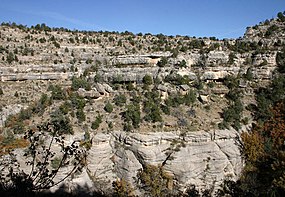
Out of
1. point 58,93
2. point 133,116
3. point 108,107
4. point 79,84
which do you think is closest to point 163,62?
point 79,84

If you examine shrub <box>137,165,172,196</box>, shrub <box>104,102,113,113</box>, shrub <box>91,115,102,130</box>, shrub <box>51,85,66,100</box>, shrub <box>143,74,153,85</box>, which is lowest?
shrub <box>137,165,172,196</box>

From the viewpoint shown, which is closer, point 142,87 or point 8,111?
point 8,111

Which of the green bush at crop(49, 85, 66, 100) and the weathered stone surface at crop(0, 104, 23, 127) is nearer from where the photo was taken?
the weathered stone surface at crop(0, 104, 23, 127)

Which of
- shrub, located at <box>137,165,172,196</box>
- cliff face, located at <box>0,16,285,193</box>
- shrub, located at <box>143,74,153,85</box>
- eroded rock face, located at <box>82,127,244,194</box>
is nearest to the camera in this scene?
shrub, located at <box>137,165,172,196</box>

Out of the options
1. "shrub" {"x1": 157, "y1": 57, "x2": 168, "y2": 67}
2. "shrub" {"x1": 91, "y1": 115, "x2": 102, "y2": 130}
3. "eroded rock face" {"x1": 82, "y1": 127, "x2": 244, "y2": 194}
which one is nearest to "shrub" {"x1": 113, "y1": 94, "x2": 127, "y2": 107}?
"shrub" {"x1": 91, "y1": 115, "x2": 102, "y2": 130}

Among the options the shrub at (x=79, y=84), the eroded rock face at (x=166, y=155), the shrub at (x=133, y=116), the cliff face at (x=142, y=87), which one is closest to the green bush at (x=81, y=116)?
the cliff face at (x=142, y=87)

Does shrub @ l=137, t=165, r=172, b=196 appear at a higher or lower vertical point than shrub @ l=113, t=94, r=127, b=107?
lower

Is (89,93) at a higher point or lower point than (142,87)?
lower

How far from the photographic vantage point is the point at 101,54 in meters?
46.6

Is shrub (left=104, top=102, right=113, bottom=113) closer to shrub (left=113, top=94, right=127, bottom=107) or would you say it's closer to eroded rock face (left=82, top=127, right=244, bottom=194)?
shrub (left=113, top=94, right=127, bottom=107)

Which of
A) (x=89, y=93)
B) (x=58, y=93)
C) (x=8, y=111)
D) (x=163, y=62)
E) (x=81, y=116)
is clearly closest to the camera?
(x=81, y=116)

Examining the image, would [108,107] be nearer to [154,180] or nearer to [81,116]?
[81,116]

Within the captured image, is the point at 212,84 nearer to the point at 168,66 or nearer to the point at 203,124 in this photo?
the point at 168,66

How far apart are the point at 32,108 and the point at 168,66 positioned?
63.9ft
